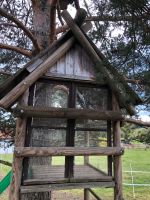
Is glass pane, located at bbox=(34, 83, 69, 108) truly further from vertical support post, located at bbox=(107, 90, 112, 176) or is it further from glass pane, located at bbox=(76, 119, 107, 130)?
vertical support post, located at bbox=(107, 90, 112, 176)

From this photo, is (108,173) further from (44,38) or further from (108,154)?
(44,38)

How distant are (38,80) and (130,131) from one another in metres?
3.70

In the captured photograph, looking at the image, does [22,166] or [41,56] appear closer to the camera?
[22,166]

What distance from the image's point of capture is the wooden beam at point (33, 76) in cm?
363

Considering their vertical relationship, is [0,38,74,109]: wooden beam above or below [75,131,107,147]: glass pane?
above

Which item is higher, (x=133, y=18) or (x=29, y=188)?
(x=133, y=18)

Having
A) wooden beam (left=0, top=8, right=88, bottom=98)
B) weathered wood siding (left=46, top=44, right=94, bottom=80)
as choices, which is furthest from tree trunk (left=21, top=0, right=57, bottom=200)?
weathered wood siding (left=46, top=44, right=94, bottom=80)

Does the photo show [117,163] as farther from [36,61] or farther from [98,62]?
[36,61]

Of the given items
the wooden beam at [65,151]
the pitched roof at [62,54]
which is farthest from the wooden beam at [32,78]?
the wooden beam at [65,151]

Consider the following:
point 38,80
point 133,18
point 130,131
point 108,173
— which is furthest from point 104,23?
point 130,131

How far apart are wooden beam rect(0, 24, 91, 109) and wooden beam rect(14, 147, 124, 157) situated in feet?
1.91

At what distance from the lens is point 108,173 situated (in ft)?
13.1

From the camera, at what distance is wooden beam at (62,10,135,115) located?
3961mm

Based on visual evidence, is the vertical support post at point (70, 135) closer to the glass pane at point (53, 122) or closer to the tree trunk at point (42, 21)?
the glass pane at point (53, 122)
